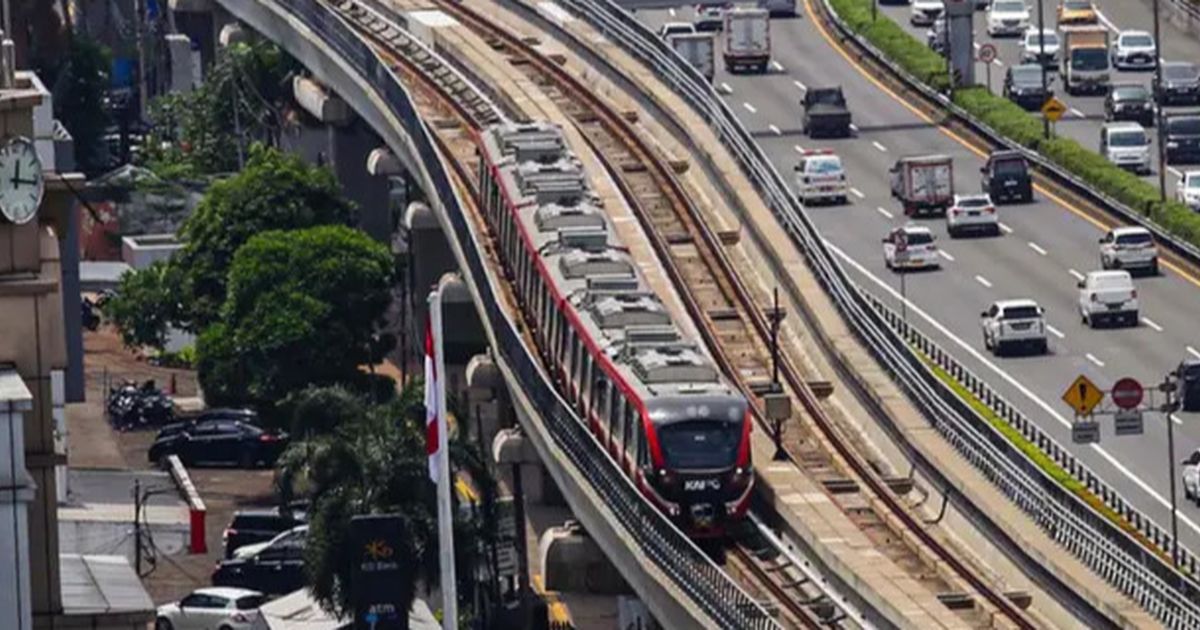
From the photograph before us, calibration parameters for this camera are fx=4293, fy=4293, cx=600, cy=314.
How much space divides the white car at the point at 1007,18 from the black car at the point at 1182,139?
→ 80.0ft

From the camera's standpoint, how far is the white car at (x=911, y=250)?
13362 cm

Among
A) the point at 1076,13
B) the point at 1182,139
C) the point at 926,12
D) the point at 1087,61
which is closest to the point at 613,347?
the point at 1182,139

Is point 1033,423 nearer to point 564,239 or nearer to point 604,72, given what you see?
point 564,239

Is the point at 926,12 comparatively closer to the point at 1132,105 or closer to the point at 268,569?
the point at 1132,105

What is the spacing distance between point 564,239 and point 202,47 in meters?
81.7

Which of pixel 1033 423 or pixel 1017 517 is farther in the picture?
pixel 1033 423

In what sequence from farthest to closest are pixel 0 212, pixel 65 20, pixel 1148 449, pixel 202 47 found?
pixel 202 47 < pixel 65 20 < pixel 1148 449 < pixel 0 212

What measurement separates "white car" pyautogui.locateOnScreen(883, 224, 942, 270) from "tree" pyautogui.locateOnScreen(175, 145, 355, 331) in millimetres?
17245

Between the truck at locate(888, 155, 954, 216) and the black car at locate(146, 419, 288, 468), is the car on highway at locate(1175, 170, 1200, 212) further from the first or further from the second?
the black car at locate(146, 419, 288, 468)

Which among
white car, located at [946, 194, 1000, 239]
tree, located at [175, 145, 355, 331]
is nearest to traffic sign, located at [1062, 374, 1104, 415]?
white car, located at [946, 194, 1000, 239]

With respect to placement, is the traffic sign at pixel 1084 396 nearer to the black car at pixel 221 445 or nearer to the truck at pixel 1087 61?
the black car at pixel 221 445

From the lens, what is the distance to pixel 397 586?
81.3 meters

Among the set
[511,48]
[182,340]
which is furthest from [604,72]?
[182,340]

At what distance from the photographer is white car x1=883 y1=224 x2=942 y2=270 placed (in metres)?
134
